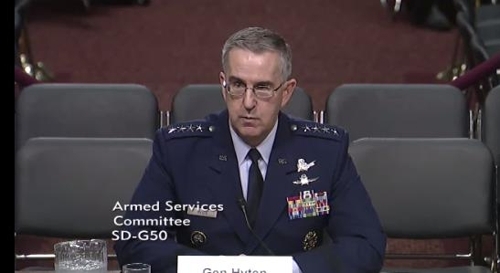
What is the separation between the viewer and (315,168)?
2.07 m

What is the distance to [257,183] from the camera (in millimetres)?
2037

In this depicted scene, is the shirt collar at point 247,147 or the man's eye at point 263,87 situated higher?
the man's eye at point 263,87

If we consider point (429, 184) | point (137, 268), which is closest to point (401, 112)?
point (429, 184)

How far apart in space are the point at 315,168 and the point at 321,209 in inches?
3.6

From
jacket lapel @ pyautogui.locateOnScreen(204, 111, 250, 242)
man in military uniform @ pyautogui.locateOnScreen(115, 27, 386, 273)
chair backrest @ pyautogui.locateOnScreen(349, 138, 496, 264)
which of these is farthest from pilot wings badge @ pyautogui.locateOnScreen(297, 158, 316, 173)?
chair backrest @ pyautogui.locateOnScreen(349, 138, 496, 264)

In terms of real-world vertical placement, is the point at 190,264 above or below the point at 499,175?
above

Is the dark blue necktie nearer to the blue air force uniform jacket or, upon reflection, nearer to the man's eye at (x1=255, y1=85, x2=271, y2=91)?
the blue air force uniform jacket

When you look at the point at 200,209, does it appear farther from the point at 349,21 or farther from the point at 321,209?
the point at 349,21

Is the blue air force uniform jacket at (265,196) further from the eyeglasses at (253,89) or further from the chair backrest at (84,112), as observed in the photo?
the chair backrest at (84,112)

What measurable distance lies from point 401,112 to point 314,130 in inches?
45.0

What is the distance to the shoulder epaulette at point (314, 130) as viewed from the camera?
2105 millimetres

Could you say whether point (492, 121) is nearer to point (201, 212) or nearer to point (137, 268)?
point (201, 212)

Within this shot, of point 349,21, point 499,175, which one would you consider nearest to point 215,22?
point 349,21

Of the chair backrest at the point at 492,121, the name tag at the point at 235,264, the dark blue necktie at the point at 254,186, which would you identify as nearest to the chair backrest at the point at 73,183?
the dark blue necktie at the point at 254,186
